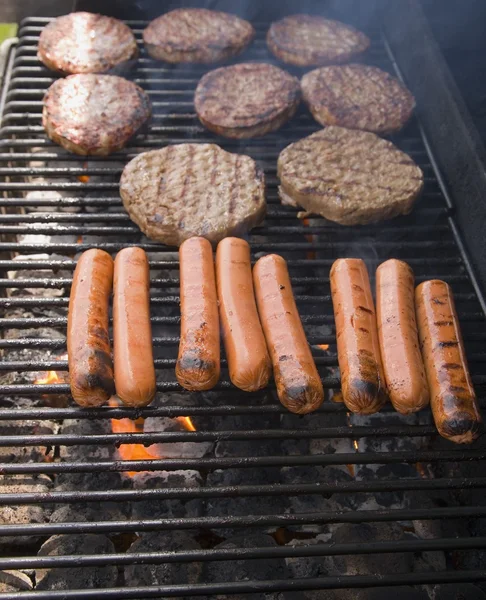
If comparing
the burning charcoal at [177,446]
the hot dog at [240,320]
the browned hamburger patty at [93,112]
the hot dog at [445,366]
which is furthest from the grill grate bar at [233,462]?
the browned hamburger patty at [93,112]

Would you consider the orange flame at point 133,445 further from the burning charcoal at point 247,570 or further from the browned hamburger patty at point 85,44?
Answer: the browned hamburger patty at point 85,44

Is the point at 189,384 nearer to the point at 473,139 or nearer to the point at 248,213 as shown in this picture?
the point at 248,213

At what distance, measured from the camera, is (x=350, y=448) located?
3.67m

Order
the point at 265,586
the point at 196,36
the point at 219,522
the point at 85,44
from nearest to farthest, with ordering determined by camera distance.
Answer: the point at 265,586 < the point at 219,522 < the point at 85,44 < the point at 196,36

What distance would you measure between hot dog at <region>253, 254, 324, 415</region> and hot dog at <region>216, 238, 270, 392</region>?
55 millimetres

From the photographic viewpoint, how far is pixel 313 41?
17.4ft

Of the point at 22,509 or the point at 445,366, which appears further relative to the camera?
the point at 22,509

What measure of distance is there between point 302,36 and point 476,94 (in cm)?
162

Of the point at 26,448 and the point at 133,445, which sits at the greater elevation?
the point at 133,445

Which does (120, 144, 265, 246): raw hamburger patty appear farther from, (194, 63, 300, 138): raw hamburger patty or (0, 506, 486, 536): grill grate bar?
(0, 506, 486, 536): grill grate bar

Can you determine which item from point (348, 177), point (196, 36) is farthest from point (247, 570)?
point (196, 36)

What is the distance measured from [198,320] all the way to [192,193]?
122 cm

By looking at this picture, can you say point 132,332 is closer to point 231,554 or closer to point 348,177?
point 231,554

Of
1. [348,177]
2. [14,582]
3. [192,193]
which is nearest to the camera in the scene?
[14,582]
